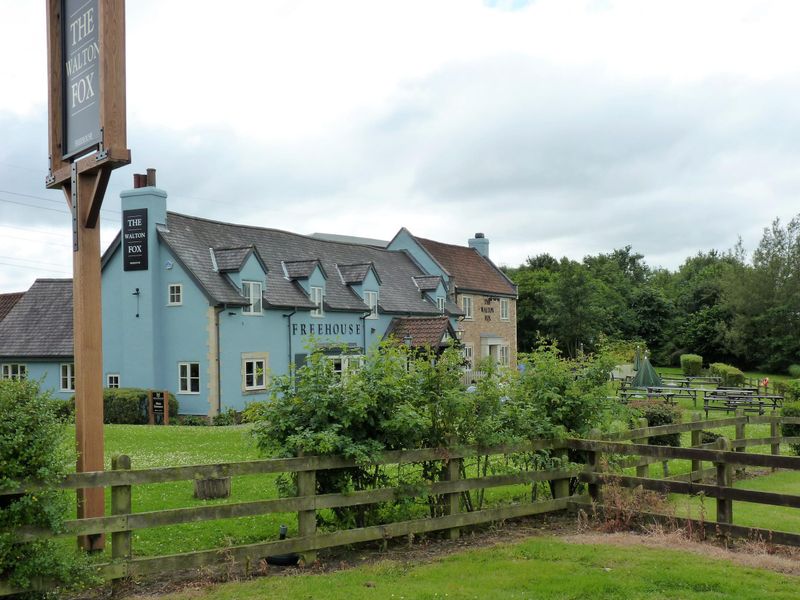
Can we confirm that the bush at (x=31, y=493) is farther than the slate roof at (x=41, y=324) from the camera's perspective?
No

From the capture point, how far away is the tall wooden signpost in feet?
26.7

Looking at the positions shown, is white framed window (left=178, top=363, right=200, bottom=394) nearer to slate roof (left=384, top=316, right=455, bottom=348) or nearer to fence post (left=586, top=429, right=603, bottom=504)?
slate roof (left=384, top=316, right=455, bottom=348)

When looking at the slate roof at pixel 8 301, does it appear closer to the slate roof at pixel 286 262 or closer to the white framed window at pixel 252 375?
the slate roof at pixel 286 262

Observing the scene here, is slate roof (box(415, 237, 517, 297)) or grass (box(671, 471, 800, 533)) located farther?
slate roof (box(415, 237, 517, 297))

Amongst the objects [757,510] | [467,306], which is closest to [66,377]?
[467,306]

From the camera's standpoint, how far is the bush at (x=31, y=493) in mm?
6355

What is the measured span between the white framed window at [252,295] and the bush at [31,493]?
25835 mm

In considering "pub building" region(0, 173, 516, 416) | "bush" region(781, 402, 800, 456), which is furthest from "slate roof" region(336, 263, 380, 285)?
"bush" region(781, 402, 800, 456)

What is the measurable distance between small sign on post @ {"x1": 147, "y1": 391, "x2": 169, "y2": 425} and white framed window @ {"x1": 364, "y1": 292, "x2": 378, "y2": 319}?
12.8 metres

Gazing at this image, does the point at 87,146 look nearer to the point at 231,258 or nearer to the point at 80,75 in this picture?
the point at 80,75

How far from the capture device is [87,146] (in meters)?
8.41

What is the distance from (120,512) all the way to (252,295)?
2599 cm

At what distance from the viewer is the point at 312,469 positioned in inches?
319

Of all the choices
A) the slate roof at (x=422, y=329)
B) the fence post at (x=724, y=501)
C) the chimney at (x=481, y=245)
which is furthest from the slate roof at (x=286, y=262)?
the fence post at (x=724, y=501)
